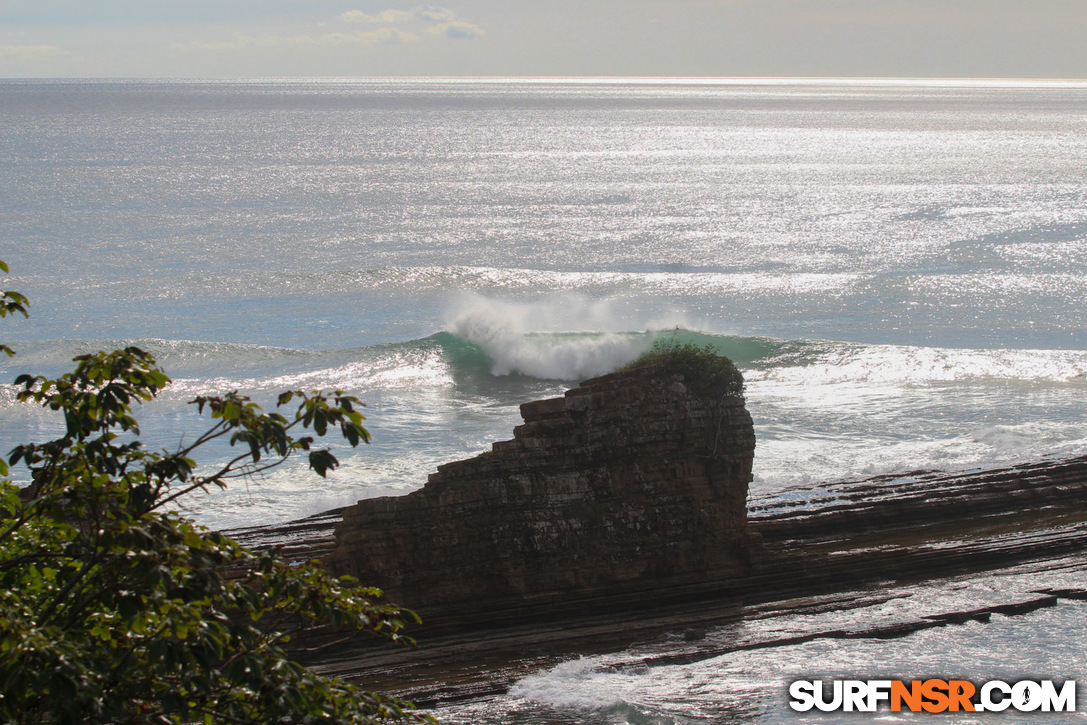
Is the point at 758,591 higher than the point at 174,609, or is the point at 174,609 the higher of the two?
the point at 174,609

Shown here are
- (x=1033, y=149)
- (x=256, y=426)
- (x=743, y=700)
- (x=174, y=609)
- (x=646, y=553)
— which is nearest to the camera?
(x=174, y=609)

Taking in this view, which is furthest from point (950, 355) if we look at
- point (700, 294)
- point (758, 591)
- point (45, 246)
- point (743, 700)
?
point (45, 246)

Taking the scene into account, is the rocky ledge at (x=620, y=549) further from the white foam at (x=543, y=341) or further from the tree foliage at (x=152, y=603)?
the white foam at (x=543, y=341)

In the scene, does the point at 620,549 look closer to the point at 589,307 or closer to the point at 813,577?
the point at 813,577

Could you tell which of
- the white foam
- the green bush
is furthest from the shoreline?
the white foam

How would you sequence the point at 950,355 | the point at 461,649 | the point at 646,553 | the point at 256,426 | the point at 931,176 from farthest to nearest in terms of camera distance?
the point at 931,176, the point at 950,355, the point at 646,553, the point at 461,649, the point at 256,426

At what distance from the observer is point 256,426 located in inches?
245

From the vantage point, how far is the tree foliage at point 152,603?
17.7 feet

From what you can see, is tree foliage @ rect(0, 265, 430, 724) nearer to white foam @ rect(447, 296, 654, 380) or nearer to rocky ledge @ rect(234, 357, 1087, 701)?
rocky ledge @ rect(234, 357, 1087, 701)

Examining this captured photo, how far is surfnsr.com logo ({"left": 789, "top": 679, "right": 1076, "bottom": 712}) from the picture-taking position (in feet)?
40.1

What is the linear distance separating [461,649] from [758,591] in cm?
460

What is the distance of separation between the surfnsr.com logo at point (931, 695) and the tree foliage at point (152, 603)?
694 centimetres

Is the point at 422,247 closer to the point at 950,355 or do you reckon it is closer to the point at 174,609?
the point at 950,355

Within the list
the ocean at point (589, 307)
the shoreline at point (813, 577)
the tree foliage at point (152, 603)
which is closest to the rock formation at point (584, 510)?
the shoreline at point (813, 577)
